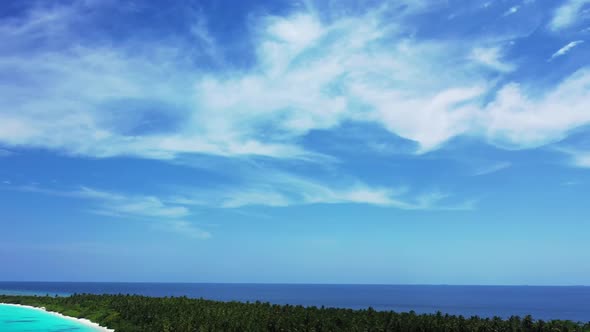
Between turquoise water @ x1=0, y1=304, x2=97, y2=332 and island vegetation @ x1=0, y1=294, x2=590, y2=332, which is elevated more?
island vegetation @ x1=0, y1=294, x2=590, y2=332

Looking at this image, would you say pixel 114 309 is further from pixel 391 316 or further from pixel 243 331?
pixel 391 316

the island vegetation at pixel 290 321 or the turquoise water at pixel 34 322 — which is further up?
the island vegetation at pixel 290 321

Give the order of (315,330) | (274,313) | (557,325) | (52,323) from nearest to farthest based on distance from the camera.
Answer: (557,325), (315,330), (274,313), (52,323)

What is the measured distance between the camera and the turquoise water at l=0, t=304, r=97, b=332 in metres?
80.4

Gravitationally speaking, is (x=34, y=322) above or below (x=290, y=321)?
below

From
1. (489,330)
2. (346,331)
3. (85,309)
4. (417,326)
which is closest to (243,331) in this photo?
(346,331)

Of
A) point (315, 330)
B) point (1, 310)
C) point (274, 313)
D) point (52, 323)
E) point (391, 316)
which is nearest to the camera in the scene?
point (315, 330)

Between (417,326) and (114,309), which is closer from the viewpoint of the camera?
(417,326)

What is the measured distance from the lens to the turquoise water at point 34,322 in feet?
264

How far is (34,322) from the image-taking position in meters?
89.8

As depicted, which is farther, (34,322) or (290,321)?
(34,322)

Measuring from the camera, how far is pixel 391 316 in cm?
7144

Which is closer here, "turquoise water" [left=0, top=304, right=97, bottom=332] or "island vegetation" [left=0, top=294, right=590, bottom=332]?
"island vegetation" [left=0, top=294, right=590, bottom=332]

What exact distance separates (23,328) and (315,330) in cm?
5261
